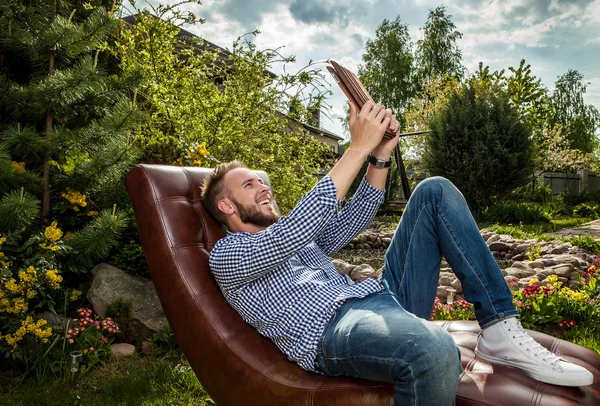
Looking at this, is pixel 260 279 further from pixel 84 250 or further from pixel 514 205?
pixel 514 205

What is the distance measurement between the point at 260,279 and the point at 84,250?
1708 mm

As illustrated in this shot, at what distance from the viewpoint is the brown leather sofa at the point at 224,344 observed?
4.83ft

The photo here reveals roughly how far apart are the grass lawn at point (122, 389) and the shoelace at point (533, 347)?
5.00ft

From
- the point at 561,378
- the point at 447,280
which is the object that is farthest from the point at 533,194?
the point at 561,378

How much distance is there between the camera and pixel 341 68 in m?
1.81

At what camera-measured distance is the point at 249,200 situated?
79.8 inches

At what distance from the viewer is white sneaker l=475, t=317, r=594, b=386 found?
1.52 metres

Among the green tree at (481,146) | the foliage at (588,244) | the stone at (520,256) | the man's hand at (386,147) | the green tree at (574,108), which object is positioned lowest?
the stone at (520,256)

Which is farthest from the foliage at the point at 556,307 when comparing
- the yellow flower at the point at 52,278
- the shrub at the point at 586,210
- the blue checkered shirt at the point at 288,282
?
the shrub at the point at 586,210

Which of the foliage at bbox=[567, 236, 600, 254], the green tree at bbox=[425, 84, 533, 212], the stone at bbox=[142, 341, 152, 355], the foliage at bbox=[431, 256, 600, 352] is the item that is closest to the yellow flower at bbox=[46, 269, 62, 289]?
the stone at bbox=[142, 341, 152, 355]

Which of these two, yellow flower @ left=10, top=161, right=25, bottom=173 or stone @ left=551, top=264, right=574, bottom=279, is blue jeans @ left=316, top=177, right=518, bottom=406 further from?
stone @ left=551, top=264, right=574, bottom=279

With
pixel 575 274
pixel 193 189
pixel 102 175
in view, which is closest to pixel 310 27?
pixel 102 175

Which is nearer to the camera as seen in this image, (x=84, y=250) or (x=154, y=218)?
(x=154, y=218)

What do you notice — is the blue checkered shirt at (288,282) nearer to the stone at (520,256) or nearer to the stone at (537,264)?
the stone at (537,264)
